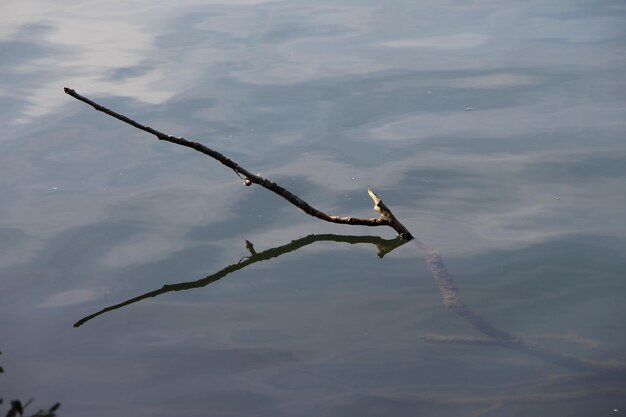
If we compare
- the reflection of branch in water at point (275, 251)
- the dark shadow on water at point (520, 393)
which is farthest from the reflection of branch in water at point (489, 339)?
the reflection of branch in water at point (275, 251)

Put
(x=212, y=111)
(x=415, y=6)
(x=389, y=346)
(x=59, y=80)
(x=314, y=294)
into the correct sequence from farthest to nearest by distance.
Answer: (x=415, y=6) → (x=59, y=80) → (x=212, y=111) → (x=314, y=294) → (x=389, y=346)

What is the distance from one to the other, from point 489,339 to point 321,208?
3.55 ft

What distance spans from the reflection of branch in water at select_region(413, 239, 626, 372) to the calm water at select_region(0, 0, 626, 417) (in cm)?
1

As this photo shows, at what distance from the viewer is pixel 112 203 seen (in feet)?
13.4

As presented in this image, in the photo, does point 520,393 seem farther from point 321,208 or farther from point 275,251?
point 321,208

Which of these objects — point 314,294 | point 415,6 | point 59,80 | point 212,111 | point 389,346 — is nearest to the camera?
point 389,346

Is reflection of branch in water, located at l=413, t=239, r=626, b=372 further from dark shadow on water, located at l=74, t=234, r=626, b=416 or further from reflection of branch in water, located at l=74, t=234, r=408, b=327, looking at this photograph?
reflection of branch in water, located at l=74, t=234, r=408, b=327

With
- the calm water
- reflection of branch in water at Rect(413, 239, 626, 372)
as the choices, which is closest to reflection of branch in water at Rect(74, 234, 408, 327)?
the calm water

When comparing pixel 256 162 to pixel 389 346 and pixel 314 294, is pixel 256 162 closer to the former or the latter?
pixel 314 294

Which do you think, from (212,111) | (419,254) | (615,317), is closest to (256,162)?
(212,111)

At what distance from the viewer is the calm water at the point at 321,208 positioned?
297 cm

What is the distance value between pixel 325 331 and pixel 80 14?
3.96m

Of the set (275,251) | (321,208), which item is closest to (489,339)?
(275,251)

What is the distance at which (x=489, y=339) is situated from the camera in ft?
10.2
